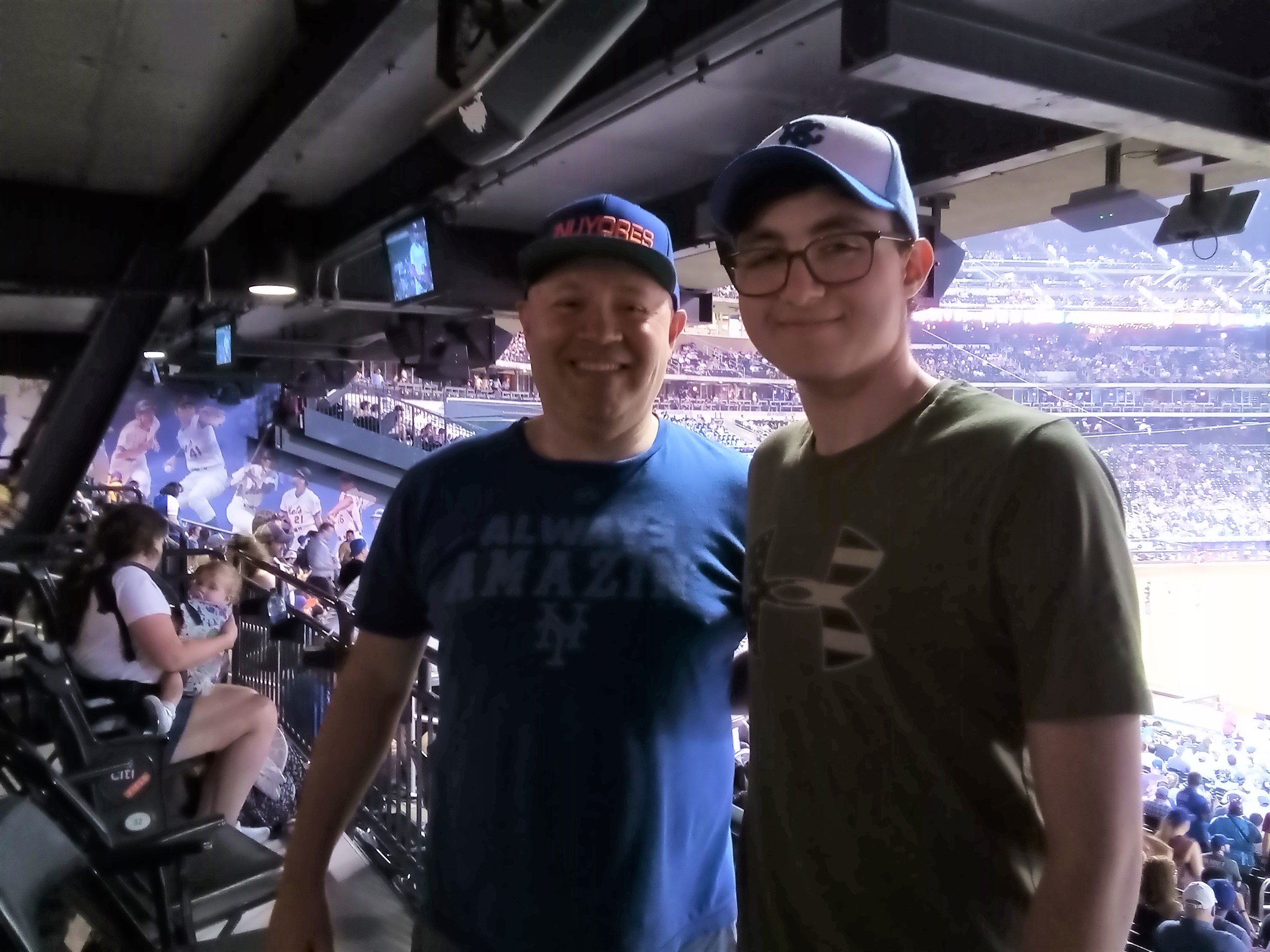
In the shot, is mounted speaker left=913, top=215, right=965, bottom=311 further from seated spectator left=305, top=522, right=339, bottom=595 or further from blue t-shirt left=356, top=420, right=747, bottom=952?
seated spectator left=305, top=522, right=339, bottom=595

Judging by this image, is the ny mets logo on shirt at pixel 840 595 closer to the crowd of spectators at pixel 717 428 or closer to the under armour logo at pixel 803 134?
the under armour logo at pixel 803 134

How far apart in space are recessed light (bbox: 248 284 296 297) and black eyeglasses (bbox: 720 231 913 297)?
15.1 feet

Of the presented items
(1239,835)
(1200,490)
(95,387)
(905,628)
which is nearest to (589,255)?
(905,628)

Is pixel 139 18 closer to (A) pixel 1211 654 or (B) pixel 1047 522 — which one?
(B) pixel 1047 522

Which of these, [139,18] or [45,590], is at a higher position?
[139,18]

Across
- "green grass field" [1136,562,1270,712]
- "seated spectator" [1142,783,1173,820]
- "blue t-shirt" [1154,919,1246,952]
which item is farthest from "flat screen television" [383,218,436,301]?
"green grass field" [1136,562,1270,712]

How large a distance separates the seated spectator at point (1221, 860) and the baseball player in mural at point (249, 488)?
14.1m

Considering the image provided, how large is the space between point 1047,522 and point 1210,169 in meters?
2.98

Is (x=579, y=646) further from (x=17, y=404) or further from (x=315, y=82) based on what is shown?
(x=17, y=404)

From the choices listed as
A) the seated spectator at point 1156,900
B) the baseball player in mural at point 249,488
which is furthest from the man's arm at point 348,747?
the baseball player in mural at point 249,488

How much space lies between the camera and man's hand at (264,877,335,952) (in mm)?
1221

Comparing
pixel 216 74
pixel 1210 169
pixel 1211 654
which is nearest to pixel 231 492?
pixel 216 74

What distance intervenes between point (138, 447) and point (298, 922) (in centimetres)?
1526

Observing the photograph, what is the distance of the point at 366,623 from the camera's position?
131 centimetres
